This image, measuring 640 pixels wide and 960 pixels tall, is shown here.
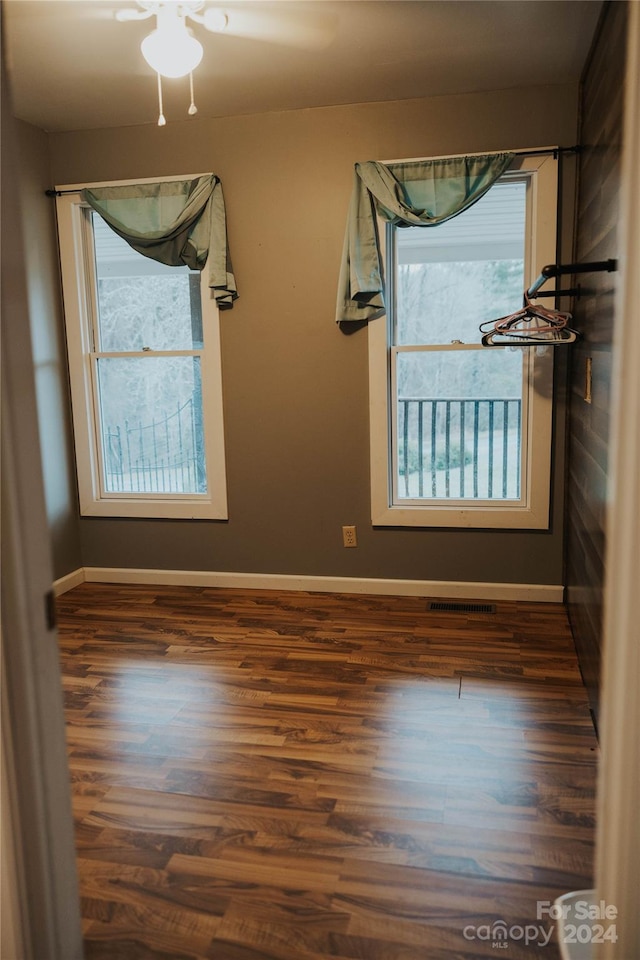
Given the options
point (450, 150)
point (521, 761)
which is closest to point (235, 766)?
point (521, 761)

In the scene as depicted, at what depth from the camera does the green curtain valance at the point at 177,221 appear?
3.85 meters

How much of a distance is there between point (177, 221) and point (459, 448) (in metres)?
1.92

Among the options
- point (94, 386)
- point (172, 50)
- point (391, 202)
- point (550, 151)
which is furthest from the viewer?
point (94, 386)

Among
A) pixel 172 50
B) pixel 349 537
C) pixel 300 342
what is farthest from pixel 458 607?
pixel 172 50

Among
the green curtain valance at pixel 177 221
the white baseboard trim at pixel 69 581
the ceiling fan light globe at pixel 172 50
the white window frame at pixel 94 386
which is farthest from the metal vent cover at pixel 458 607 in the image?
the ceiling fan light globe at pixel 172 50

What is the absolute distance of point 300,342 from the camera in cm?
394

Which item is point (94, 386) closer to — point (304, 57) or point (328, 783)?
point (304, 57)

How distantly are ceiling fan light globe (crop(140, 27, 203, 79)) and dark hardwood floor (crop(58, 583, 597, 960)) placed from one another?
7.68 feet

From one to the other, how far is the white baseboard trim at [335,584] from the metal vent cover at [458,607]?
9cm

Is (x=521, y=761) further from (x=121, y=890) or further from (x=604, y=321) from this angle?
(x=604, y=321)

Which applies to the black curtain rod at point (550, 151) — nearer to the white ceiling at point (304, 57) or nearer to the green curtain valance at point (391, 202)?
the green curtain valance at point (391, 202)

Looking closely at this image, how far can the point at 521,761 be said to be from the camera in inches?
93.4

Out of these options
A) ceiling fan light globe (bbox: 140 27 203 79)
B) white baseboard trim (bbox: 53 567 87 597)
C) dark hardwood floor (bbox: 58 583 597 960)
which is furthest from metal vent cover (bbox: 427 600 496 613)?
ceiling fan light globe (bbox: 140 27 203 79)

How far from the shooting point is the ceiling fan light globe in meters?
2.53
